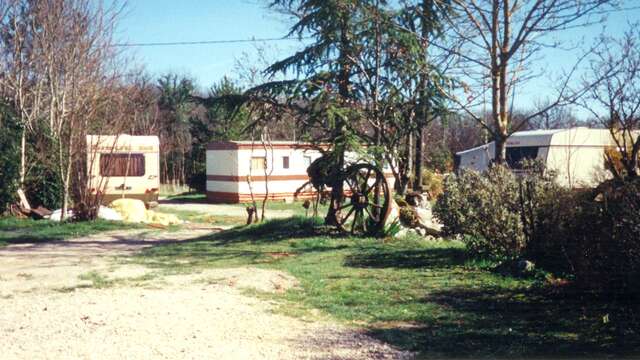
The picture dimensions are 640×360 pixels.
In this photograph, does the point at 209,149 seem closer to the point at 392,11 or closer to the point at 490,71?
the point at 392,11

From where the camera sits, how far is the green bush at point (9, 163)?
18.7 m

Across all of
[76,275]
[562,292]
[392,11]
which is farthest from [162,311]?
[392,11]

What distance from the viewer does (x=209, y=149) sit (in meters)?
28.5

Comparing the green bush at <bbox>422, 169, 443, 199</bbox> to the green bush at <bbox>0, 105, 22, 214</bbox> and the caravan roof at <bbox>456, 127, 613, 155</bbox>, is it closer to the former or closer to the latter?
the caravan roof at <bbox>456, 127, 613, 155</bbox>

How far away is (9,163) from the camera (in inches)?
739

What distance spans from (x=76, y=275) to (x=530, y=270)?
6239mm

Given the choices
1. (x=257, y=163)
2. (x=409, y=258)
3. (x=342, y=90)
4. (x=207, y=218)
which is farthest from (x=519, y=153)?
(x=409, y=258)

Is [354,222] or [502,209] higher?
[502,209]

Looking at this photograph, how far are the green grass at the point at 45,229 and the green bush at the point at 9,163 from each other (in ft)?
3.60

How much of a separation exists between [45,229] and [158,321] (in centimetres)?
1102

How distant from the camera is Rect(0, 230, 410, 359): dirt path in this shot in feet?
16.7

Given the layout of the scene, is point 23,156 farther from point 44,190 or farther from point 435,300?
point 435,300

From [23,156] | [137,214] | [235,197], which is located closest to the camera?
[137,214]

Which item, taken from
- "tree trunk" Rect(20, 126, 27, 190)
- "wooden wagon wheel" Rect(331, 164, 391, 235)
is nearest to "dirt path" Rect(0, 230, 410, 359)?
"wooden wagon wheel" Rect(331, 164, 391, 235)
